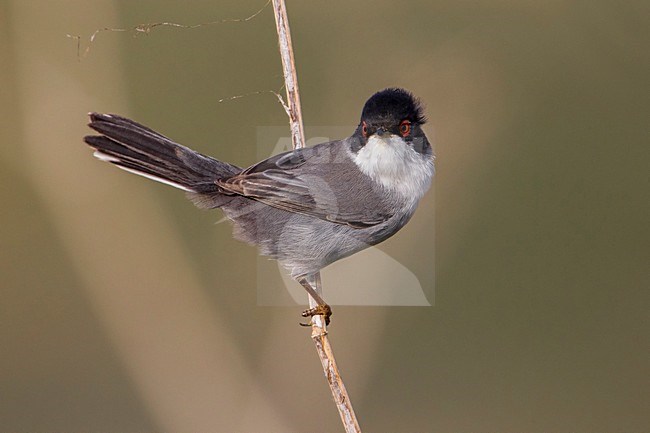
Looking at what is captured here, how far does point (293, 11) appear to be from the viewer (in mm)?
3012

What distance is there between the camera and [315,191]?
2330mm

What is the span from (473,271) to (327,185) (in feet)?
3.73

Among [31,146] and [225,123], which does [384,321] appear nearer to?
[225,123]

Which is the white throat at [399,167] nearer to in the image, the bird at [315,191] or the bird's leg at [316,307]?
the bird at [315,191]

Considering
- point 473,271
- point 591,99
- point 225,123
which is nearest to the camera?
point 225,123

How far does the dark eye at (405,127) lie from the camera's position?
2150 millimetres

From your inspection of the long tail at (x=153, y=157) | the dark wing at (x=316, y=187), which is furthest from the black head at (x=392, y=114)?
the long tail at (x=153, y=157)

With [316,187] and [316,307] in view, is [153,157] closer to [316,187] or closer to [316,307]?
[316,187]

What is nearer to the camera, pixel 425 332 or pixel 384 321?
pixel 384 321

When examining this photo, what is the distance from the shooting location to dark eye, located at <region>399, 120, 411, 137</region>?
7.06 ft

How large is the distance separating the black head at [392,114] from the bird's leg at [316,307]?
1.58 ft

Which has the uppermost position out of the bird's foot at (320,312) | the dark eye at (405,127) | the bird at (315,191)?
the dark eye at (405,127)

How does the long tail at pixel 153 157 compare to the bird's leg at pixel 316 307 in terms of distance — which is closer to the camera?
the long tail at pixel 153 157

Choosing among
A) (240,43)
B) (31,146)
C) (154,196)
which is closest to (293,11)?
(240,43)
